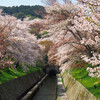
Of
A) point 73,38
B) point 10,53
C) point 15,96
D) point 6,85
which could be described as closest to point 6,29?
point 10,53

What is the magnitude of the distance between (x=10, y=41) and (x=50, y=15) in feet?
18.1

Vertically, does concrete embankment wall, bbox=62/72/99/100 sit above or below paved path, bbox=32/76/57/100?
above

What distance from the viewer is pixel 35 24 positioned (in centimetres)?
7288

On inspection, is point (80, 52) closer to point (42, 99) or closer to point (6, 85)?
point (42, 99)

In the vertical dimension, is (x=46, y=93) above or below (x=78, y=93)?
below

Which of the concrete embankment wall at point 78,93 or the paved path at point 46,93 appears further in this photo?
the paved path at point 46,93

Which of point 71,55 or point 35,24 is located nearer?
point 71,55

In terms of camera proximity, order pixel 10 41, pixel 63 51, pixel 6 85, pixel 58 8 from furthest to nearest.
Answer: pixel 63 51
pixel 58 8
pixel 10 41
pixel 6 85

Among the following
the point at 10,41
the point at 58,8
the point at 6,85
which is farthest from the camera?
the point at 58,8

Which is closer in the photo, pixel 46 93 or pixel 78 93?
pixel 78 93

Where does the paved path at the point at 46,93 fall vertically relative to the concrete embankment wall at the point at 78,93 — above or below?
below

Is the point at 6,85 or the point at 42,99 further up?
the point at 6,85

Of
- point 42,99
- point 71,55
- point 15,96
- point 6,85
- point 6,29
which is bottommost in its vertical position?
point 42,99

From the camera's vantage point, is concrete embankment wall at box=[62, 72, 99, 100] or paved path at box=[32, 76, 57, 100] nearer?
concrete embankment wall at box=[62, 72, 99, 100]
